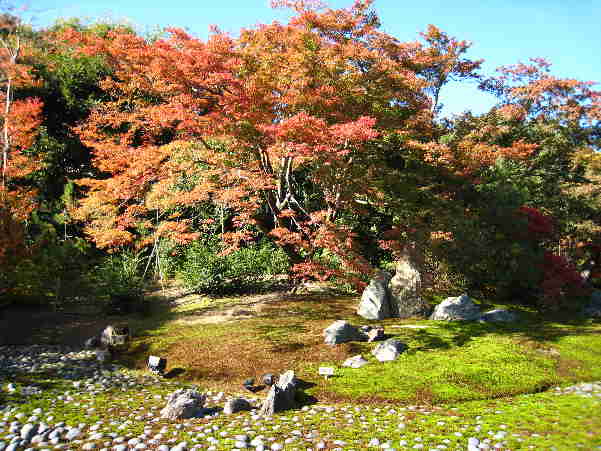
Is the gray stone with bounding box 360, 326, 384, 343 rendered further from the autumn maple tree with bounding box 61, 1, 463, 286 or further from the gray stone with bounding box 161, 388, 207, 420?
the gray stone with bounding box 161, 388, 207, 420

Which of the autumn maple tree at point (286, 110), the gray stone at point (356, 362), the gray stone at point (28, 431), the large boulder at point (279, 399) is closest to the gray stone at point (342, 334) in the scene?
the gray stone at point (356, 362)

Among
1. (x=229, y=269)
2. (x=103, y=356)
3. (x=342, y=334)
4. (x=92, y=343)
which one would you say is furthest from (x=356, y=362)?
(x=229, y=269)

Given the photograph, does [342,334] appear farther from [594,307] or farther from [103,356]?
[594,307]

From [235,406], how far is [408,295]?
4468 mm

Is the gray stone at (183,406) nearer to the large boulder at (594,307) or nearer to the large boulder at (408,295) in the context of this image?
the large boulder at (408,295)

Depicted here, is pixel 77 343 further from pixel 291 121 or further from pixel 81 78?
pixel 81 78

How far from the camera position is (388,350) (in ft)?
19.1

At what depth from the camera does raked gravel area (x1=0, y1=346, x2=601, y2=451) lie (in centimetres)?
372

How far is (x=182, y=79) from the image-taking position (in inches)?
331

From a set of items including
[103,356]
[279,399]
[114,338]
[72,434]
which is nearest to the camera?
[72,434]

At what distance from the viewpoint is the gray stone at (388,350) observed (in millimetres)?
5746

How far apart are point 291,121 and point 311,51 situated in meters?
1.83

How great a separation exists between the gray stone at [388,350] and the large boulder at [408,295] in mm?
1979

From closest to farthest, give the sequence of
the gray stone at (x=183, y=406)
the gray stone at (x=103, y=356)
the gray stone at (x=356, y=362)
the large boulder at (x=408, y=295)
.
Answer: the gray stone at (x=183, y=406), the gray stone at (x=356, y=362), the gray stone at (x=103, y=356), the large boulder at (x=408, y=295)
